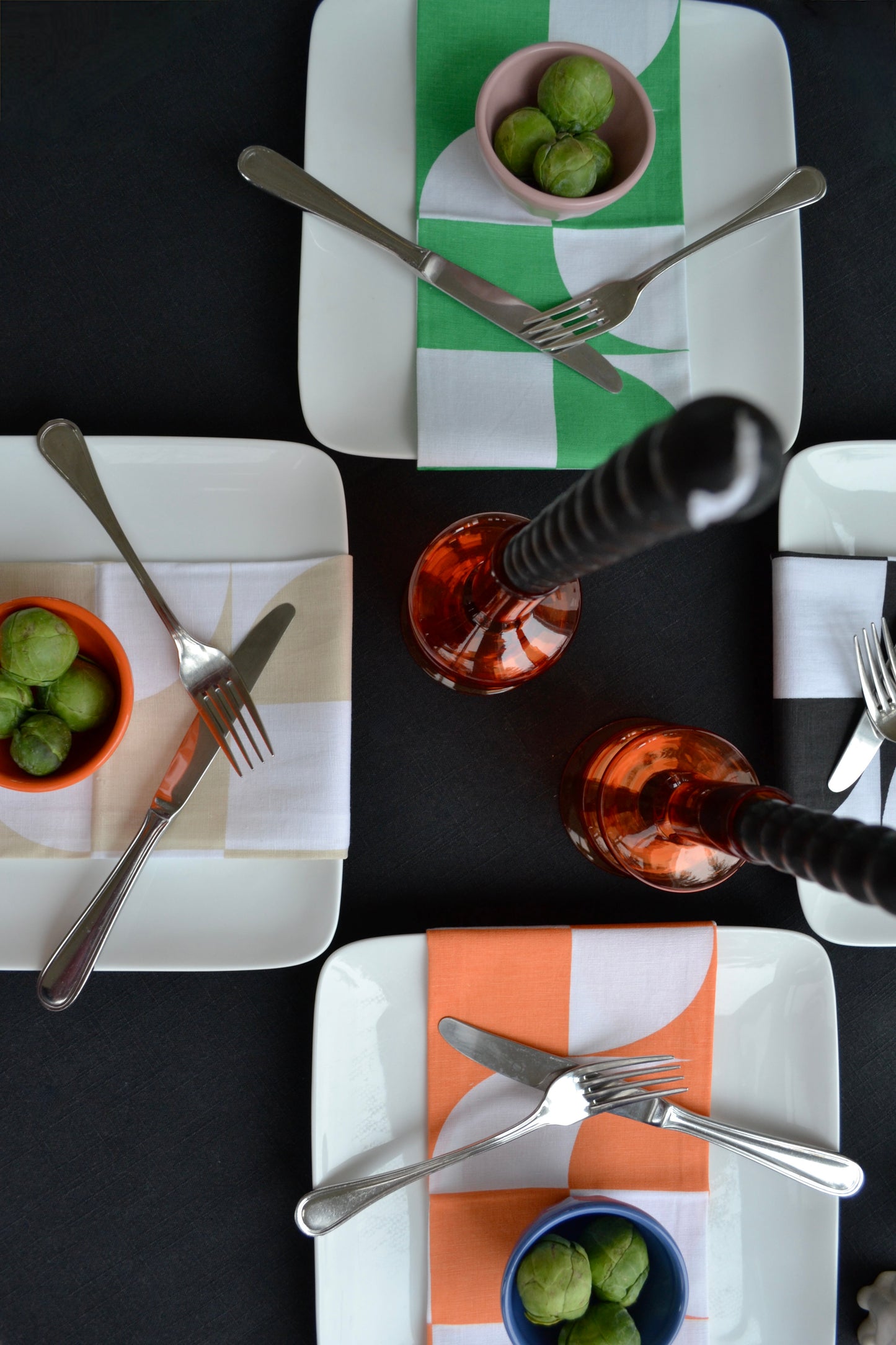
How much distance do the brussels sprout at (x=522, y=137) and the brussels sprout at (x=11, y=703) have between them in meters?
0.44

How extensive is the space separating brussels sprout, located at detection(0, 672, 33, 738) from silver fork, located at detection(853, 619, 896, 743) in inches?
20.5

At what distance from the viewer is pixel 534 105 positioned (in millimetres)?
569

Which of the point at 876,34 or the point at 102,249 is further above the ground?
the point at 876,34

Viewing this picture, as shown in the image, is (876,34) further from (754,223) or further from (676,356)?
(676,356)

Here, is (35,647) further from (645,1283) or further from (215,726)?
(645,1283)

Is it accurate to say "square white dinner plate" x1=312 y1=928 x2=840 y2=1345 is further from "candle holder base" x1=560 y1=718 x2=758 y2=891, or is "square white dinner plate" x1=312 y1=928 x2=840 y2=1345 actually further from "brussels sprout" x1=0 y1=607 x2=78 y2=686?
"brussels sprout" x1=0 y1=607 x2=78 y2=686

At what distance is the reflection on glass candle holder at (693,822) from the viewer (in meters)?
0.30

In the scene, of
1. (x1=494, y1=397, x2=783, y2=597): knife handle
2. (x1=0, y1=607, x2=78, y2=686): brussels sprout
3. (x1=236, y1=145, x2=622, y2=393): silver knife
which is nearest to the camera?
(x1=494, y1=397, x2=783, y2=597): knife handle

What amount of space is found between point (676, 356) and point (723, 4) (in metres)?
0.25

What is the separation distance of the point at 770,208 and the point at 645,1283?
700mm

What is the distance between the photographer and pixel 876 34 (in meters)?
0.66

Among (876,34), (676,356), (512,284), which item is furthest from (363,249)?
(876,34)

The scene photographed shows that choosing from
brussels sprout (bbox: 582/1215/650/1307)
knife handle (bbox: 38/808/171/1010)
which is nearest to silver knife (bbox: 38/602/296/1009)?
knife handle (bbox: 38/808/171/1010)

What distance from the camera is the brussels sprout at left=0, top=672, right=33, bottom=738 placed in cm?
48
